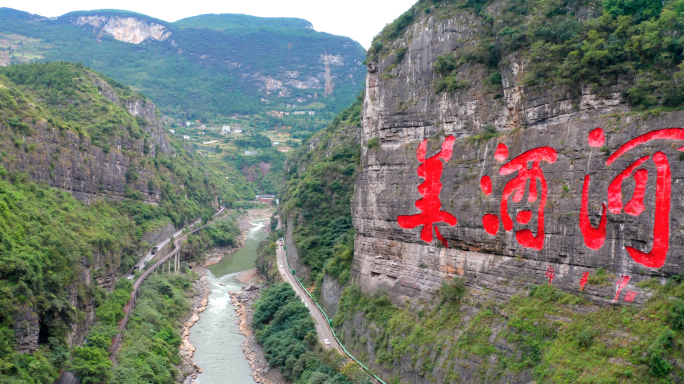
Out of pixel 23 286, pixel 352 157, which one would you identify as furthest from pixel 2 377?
pixel 352 157

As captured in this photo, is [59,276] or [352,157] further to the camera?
[352,157]

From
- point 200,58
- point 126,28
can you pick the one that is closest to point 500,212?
point 200,58

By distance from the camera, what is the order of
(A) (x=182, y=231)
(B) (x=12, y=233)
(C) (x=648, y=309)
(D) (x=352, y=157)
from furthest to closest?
(A) (x=182, y=231)
(D) (x=352, y=157)
(B) (x=12, y=233)
(C) (x=648, y=309)

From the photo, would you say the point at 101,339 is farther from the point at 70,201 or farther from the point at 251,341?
the point at 70,201

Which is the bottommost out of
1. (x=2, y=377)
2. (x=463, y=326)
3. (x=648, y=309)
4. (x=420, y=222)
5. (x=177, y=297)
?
(x=177, y=297)

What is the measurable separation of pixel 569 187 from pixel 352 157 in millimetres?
27545

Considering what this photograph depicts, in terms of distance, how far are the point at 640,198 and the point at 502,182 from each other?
4.96 m

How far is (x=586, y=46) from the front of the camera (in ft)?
61.2

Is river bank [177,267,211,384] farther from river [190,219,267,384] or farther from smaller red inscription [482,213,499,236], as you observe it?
smaller red inscription [482,213,499,236]

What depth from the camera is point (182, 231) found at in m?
58.1

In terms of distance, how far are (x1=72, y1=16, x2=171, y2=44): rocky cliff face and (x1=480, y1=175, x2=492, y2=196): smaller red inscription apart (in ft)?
586

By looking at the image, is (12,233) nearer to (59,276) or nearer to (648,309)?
(59,276)

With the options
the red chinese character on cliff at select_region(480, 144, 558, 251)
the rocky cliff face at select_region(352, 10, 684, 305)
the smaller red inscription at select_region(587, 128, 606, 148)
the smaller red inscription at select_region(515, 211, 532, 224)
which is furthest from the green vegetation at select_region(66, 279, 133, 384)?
the smaller red inscription at select_region(587, 128, 606, 148)

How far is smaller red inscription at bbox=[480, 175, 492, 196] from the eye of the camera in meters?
20.4
